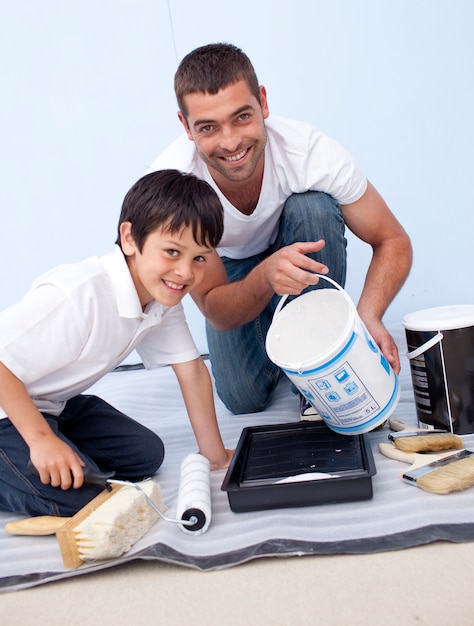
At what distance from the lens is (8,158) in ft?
7.73

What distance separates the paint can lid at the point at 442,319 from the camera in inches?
47.9

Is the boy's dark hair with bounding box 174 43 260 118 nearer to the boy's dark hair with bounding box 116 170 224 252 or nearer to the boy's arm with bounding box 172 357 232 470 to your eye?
the boy's dark hair with bounding box 116 170 224 252

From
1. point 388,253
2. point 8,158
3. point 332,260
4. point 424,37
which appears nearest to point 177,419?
point 332,260

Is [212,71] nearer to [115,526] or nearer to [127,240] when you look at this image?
[127,240]

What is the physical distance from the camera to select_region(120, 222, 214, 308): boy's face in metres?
1.20

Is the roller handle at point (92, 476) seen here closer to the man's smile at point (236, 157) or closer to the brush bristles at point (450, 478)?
the brush bristles at point (450, 478)

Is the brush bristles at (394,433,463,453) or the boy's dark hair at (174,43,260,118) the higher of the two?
the boy's dark hair at (174,43,260,118)

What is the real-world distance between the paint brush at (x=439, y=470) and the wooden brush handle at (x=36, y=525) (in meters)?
0.55

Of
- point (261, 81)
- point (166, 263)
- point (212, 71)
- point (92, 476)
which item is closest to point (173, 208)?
point (166, 263)

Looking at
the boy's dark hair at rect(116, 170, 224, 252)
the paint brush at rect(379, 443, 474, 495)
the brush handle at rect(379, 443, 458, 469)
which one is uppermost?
the boy's dark hair at rect(116, 170, 224, 252)

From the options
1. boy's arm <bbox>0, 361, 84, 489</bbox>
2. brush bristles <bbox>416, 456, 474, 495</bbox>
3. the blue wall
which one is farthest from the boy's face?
the blue wall

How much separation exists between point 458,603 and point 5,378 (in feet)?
2.39

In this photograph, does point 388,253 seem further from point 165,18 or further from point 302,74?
point 165,18

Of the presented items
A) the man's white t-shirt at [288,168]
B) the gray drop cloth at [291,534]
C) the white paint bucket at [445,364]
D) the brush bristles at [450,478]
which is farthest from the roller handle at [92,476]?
the man's white t-shirt at [288,168]
